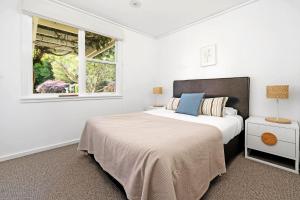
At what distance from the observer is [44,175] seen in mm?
1778

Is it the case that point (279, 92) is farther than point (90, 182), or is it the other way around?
point (279, 92)

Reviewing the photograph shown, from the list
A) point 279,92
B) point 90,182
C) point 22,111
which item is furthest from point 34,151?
point 279,92

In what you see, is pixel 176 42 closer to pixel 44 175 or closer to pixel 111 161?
pixel 111 161

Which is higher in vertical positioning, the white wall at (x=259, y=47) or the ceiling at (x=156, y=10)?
the ceiling at (x=156, y=10)

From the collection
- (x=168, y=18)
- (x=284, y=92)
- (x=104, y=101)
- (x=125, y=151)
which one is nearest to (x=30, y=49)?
(x=104, y=101)

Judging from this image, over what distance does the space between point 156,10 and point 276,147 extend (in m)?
2.93

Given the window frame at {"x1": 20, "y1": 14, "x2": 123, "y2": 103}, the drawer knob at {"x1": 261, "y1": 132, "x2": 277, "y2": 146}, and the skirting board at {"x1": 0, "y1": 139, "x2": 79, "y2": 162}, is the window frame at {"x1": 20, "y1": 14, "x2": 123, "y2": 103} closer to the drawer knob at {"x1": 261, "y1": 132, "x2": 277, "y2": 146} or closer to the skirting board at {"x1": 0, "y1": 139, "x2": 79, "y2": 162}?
the skirting board at {"x1": 0, "y1": 139, "x2": 79, "y2": 162}

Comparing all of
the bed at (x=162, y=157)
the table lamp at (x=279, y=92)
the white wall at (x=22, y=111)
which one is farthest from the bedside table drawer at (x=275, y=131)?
the white wall at (x=22, y=111)

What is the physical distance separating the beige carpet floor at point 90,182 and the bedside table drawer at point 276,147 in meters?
0.21

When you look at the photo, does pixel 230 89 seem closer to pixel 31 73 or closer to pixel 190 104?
pixel 190 104

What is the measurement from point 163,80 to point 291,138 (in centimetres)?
286

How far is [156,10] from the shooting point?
9.28 ft

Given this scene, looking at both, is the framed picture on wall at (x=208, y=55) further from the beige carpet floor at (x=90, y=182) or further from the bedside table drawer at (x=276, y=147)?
the beige carpet floor at (x=90, y=182)

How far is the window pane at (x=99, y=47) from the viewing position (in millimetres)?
3124
